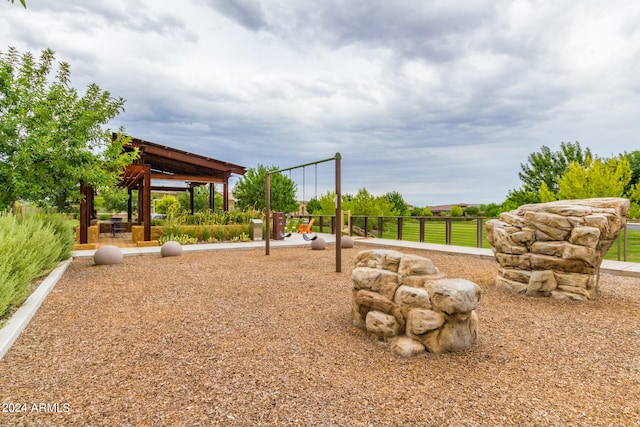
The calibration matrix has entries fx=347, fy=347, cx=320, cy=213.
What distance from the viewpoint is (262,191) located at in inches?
1276

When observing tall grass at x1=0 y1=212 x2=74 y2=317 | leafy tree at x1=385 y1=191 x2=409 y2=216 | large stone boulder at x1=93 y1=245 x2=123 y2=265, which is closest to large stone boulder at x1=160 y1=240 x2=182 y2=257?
large stone boulder at x1=93 y1=245 x2=123 y2=265

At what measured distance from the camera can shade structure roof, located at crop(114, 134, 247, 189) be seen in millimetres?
12781

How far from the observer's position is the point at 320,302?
4.91 metres

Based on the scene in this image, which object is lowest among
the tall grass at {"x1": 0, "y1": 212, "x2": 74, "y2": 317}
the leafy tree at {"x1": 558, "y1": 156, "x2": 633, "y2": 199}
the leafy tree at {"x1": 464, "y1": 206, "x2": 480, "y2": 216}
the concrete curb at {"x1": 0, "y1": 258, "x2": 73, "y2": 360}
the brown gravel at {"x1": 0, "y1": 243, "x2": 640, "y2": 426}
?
the brown gravel at {"x1": 0, "y1": 243, "x2": 640, "y2": 426}

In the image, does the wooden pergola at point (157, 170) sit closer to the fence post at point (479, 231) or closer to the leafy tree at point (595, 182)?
the fence post at point (479, 231)

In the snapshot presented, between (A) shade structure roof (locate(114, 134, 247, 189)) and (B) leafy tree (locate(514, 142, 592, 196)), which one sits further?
(B) leafy tree (locate(514, 142, 592, 196))

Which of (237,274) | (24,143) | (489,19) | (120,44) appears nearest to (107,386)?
(237,274)

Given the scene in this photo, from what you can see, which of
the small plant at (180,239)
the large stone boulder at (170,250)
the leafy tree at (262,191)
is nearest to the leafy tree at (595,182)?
the small plant at (180,239)

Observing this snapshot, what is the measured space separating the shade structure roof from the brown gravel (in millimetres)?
8608

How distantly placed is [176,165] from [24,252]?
36.3 feet

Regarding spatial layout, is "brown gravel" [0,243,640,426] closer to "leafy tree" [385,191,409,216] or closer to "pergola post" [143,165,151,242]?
"pergola post" [143,165,151,242]

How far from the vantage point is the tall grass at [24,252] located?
3802mm

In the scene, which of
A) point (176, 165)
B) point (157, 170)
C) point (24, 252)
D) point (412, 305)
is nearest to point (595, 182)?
point (412, 305)

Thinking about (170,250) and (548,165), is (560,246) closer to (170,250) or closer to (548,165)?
(170,250)
